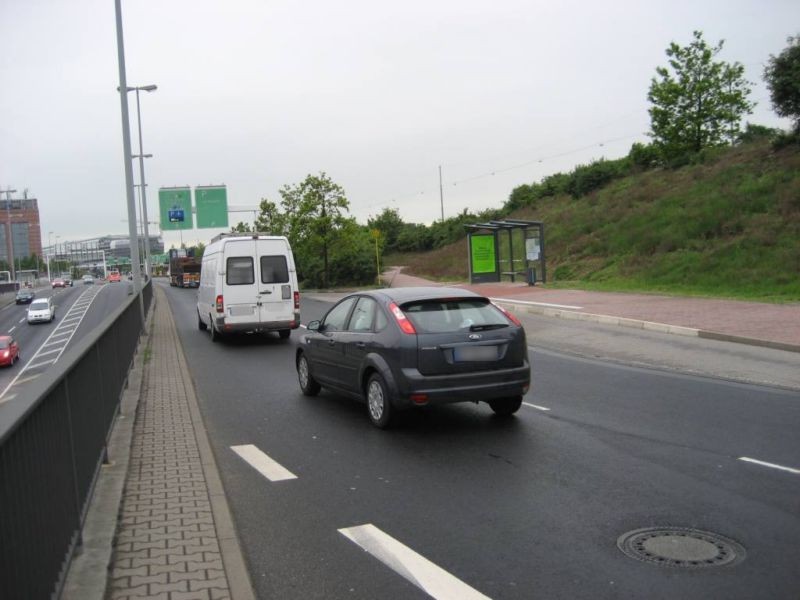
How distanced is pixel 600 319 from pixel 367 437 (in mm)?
11850

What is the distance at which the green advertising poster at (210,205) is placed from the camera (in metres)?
42.4

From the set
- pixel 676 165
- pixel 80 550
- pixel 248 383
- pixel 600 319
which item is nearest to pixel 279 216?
pixel 676 165

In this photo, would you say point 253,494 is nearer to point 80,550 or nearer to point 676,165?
point 80,550

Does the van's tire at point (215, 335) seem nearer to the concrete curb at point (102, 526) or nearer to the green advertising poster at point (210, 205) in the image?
the concrete curb at point (102, 526)

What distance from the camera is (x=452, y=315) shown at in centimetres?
800

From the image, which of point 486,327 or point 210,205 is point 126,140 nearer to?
point 486,327

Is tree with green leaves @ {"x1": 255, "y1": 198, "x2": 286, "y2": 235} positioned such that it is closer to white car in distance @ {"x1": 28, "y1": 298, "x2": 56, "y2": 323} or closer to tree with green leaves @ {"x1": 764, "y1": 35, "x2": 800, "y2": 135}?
white car in distance @ {"x1": 28, "y1": 298, "x2": 56, "y2": 323}

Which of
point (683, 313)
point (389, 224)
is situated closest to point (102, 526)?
point (683, 313)

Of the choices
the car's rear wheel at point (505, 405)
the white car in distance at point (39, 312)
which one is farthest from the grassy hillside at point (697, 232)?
the white car in distance at point (39, 312)

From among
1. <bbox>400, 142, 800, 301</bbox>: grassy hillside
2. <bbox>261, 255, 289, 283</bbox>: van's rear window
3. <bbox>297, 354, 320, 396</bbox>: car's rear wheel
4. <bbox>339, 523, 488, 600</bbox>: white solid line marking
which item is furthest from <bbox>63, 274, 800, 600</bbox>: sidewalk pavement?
<bbox>400, 142, 800, 301</bbox>: grassy hillside

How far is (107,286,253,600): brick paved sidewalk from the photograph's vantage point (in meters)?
4.04

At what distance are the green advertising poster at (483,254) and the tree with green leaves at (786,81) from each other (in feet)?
44.5

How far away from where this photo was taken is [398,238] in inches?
2894

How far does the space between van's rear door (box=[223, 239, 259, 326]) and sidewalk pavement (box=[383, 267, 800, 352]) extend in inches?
329
